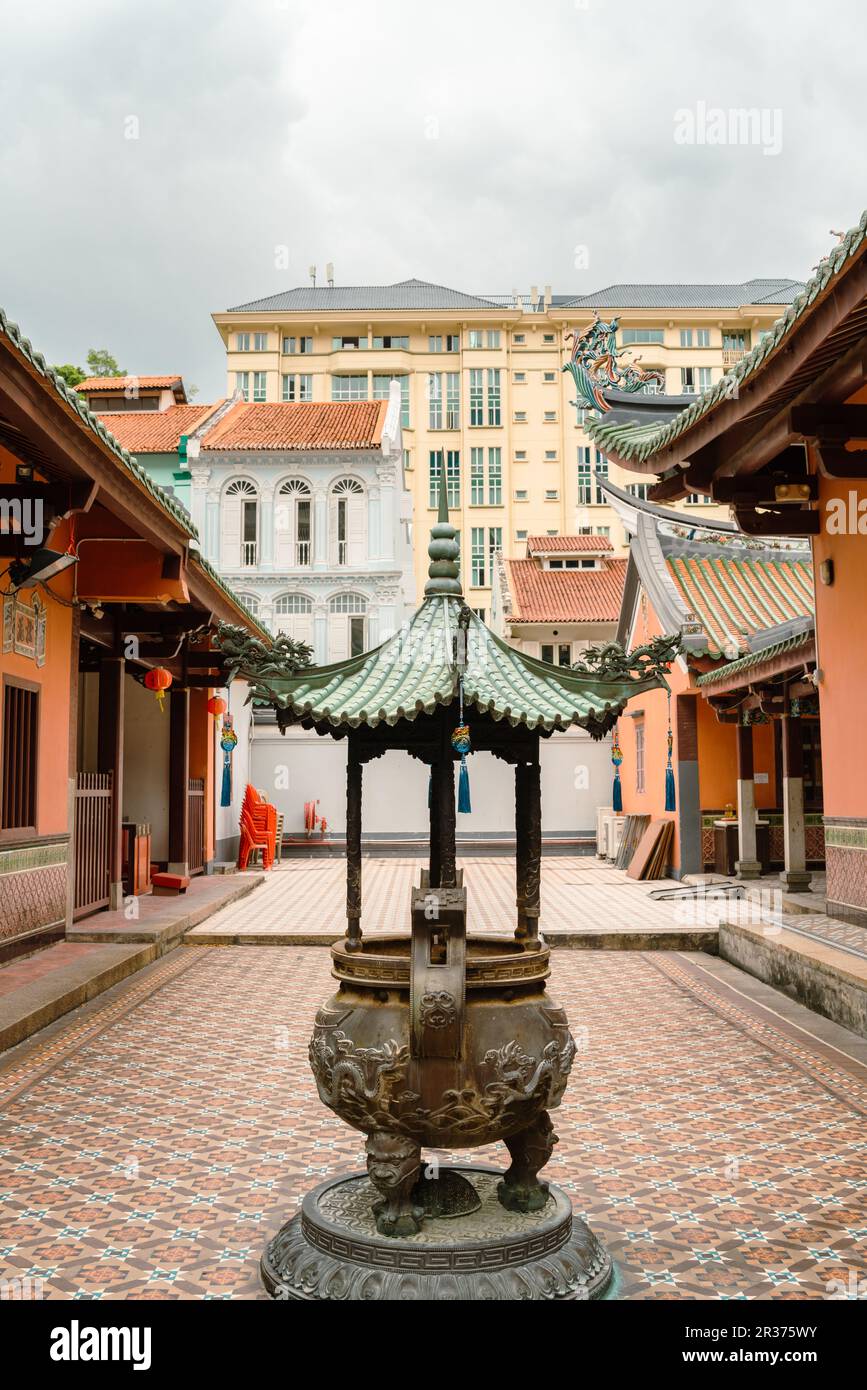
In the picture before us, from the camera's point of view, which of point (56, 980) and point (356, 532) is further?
point (356, 532)

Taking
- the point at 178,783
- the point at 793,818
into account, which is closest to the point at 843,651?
the point at 793,818

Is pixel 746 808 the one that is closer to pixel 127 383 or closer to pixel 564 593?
pixel 564 593

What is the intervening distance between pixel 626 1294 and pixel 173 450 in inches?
1075

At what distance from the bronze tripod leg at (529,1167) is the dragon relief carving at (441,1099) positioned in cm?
20

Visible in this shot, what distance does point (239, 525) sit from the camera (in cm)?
2878

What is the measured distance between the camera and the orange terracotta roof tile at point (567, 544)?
35.1m

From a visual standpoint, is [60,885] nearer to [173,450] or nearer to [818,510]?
[818,510]

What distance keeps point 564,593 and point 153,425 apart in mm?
12407

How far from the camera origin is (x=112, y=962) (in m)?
9.32

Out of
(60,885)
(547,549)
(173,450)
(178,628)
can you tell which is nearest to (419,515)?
(547,549)

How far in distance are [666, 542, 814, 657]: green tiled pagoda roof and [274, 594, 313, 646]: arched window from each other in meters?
12.4

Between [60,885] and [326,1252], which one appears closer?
[326,1252]

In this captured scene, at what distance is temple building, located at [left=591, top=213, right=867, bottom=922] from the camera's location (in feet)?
23.2

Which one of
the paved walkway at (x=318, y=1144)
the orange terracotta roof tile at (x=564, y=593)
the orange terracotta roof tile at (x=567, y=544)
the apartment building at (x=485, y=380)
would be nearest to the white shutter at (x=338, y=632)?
the orange terracotta roof tile at (x=564, y=593)
